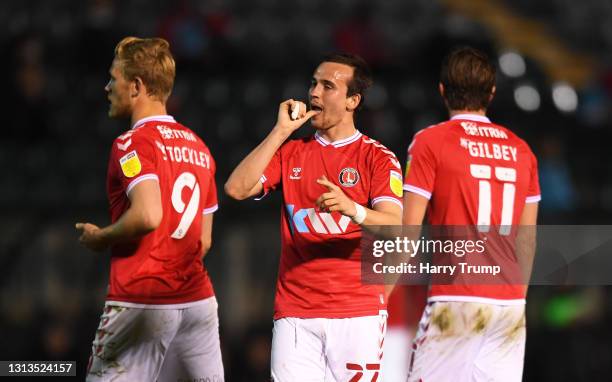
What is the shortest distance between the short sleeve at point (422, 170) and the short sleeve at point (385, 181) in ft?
1.30

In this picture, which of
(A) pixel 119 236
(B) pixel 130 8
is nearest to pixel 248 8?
(B) pixel 130 8

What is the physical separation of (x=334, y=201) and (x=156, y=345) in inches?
51.7

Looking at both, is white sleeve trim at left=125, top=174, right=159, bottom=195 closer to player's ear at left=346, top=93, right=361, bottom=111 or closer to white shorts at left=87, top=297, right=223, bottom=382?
white shorts at left=87, top=297, right=223, bottom=382

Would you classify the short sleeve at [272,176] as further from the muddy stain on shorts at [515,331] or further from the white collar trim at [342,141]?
the muddy stain on shorts at [515,331]

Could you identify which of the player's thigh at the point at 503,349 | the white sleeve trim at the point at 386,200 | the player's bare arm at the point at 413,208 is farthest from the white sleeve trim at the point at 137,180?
the player's thigh at the point at 503,349

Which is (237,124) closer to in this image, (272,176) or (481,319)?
(272,176)

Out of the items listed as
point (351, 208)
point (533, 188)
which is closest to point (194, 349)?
point (351, 208)

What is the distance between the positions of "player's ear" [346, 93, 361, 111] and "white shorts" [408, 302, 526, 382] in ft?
4.20

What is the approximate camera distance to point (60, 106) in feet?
38.9

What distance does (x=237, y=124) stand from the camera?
11617 millimetres

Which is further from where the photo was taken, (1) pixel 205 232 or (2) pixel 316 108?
(1) pixel 205 232

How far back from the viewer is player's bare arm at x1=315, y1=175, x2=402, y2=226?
5469 millimetres

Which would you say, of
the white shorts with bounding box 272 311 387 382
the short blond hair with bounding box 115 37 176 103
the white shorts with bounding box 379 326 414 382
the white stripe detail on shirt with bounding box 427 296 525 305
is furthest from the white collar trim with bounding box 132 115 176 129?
the white shorts with bounding box 379 326 414 382

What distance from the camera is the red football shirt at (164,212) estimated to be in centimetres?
581
